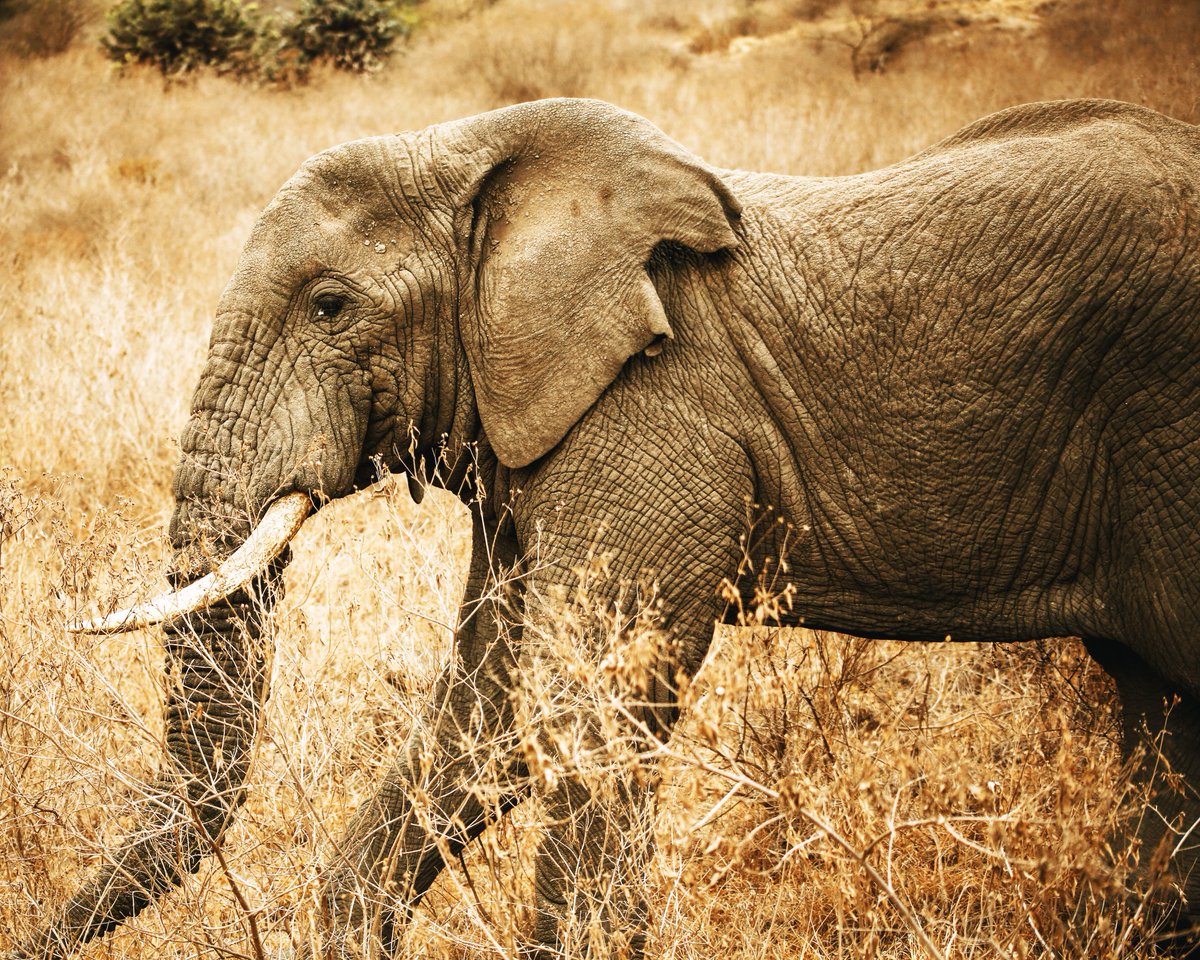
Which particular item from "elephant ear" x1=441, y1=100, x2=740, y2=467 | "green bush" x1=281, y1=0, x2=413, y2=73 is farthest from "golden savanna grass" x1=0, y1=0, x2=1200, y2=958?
"green bush" x1=281, y1=0, x2=413, y2=73

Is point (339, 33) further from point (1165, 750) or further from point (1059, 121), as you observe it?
point (1165, 750)

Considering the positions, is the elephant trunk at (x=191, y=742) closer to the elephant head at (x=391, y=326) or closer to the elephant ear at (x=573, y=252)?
the elephant head at (x=391, y=326)

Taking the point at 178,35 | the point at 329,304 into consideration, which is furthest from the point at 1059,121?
the point at 178,35

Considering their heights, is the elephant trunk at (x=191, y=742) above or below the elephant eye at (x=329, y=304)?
below

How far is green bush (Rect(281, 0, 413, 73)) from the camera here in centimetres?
1639

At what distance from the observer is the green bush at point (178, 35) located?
15.6 m

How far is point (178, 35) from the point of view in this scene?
1580 cm

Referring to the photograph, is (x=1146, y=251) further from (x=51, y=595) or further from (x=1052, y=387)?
(x=51, y=595)

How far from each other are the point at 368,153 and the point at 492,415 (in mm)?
857

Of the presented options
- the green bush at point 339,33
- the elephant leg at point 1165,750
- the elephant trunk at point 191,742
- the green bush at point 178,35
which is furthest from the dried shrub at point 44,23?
the elephant leg at point 1165,750

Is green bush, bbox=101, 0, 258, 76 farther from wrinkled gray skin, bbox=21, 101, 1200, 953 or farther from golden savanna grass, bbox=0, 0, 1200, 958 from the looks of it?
wrinkled gray skin, bbox=21, 101, 1200, 953

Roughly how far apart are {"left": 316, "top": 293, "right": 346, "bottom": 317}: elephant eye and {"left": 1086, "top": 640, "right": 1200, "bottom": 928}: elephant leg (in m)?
2.58

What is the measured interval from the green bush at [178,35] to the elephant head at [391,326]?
44.5 ft

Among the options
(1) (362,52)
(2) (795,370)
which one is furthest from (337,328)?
(1) (362,52)
